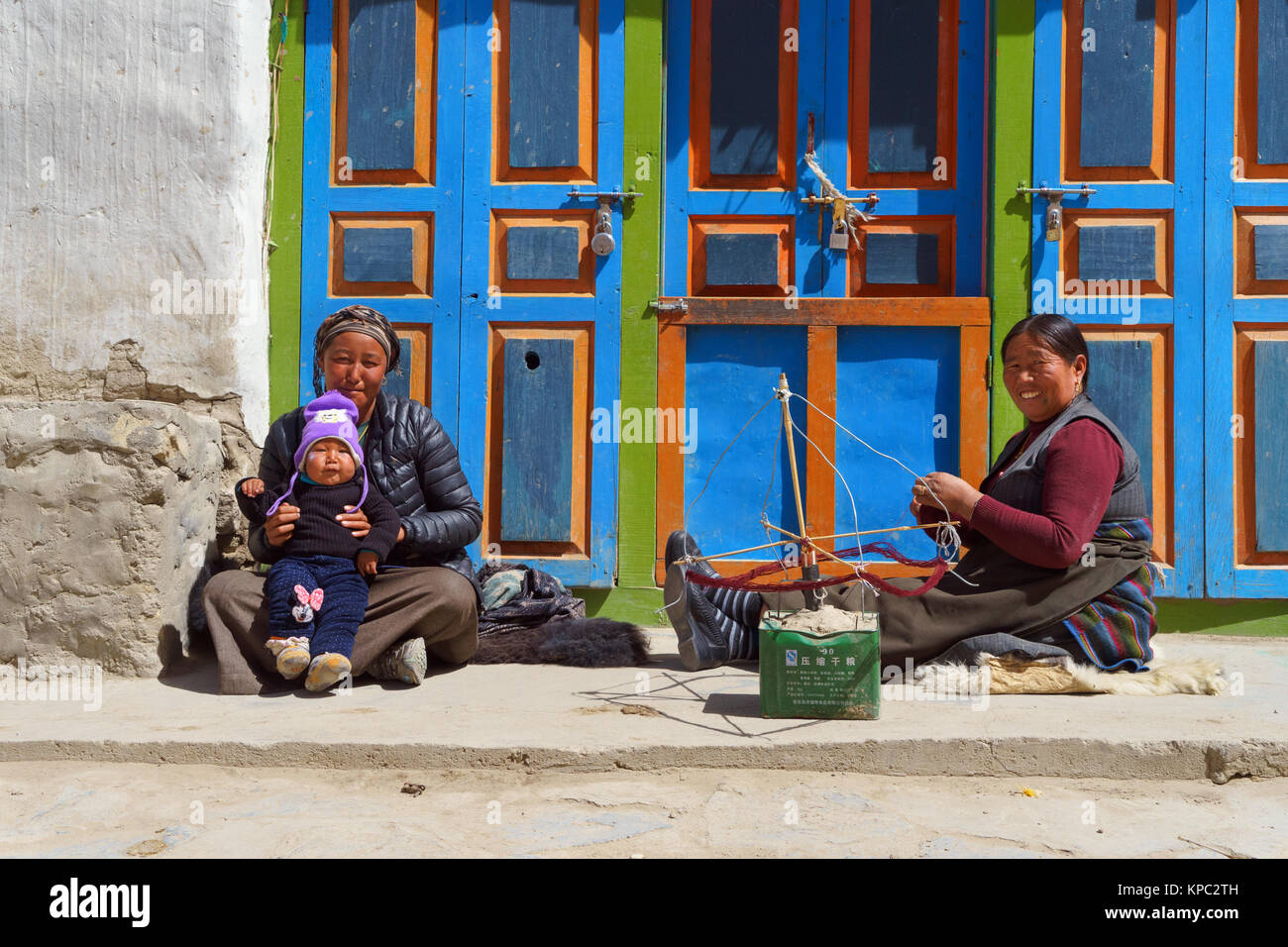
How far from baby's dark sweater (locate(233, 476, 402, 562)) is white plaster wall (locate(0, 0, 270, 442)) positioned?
89 cm

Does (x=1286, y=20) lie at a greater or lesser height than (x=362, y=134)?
greater

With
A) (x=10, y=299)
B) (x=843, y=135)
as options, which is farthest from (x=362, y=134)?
(x=843, y=135)

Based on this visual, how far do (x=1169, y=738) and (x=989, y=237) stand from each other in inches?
95.7

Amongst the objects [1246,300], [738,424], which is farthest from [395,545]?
[1246,300]

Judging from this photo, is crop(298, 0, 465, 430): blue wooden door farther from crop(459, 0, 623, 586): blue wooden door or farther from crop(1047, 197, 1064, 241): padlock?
crop(1047, 197, 1064, 241): padlock

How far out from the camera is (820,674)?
2.89 meters

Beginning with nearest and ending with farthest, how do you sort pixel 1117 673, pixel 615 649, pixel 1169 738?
pixel 1169 738 < pixel 1117 673 < pixel 615 649

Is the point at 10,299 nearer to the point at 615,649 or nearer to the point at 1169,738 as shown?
the point at 615,649

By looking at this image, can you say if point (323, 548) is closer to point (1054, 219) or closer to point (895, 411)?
point (895, 411)

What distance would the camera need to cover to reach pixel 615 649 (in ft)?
12.6

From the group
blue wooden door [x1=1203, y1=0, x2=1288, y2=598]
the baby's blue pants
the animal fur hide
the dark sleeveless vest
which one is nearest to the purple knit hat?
the baby's blue pants

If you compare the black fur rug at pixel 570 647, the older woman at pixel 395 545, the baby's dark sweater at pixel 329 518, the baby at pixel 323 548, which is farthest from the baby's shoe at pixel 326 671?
the black fur rug at pixel 570 647

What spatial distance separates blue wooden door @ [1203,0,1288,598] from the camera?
426cm
